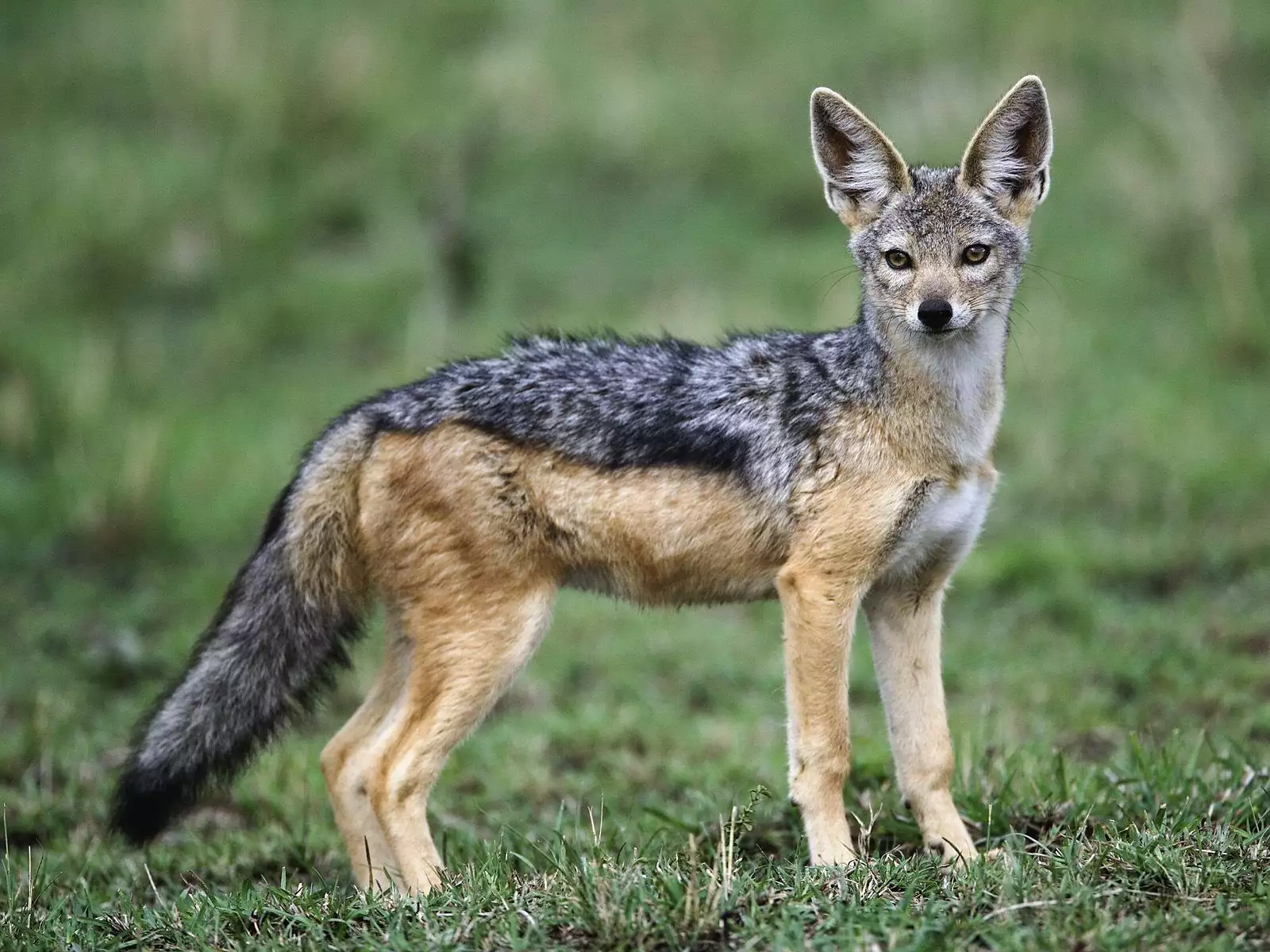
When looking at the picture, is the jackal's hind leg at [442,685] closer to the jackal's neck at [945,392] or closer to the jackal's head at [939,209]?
the jackal's neck at [945,392]

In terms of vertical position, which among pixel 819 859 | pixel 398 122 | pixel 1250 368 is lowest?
pixel 819 859

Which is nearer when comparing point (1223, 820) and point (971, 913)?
point (971, 913)

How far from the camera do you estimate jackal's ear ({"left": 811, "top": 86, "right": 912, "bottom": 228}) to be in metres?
5.39

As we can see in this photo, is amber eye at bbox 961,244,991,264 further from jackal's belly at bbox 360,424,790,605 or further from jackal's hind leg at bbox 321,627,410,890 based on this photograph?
jackal's hind leg at bbox 321,627,410,890

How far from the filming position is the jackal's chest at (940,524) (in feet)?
16.9

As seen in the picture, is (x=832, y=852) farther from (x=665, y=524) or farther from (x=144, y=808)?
(x=144, y=808)

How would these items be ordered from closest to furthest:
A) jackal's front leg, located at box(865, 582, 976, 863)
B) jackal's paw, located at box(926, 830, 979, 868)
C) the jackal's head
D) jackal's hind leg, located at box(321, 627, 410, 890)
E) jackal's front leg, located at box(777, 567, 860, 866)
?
jackal's paw, located at box(926, 830, 979, 868) → jackal's front leg, located at box(777, 567, 860, 866) → the jackal's head → jackal's front leg, located at box(865, 582, 976, 863) → jackal's hind leg, located at box(321, 627, 410, 890)

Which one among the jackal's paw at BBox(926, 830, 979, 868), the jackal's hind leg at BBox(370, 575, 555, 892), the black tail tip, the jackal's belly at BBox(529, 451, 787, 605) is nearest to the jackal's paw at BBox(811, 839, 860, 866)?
the jackal's paw at BBox(926, 830, 979, 868)

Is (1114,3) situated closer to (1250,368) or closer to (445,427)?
(1250,368)

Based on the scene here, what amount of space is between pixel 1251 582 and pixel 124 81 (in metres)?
11.2

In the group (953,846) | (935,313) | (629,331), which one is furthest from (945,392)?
(629,331)

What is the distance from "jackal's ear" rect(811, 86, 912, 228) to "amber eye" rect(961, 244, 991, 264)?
378 millimetres

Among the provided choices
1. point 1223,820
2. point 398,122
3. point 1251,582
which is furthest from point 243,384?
point 1223,820

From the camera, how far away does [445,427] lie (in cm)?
545
